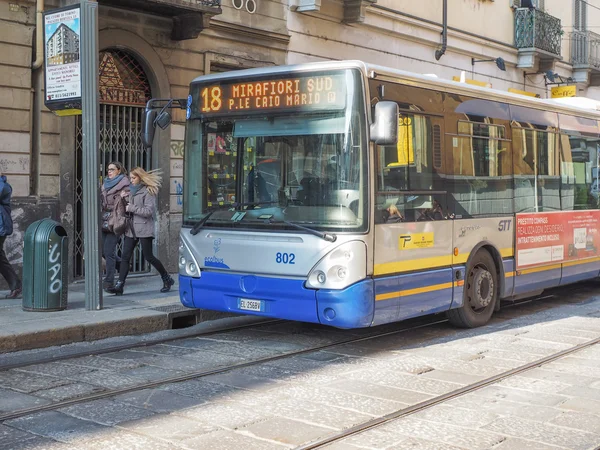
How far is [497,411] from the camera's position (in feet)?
20.5

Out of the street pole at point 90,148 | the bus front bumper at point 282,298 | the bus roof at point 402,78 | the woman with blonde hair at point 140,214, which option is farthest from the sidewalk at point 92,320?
the bus roof at point 402,78

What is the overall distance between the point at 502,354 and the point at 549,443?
295 centimetres

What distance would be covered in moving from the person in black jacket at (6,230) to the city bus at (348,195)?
2.67m

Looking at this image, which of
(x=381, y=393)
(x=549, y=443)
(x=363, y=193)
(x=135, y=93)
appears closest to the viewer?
(x=549, y=443)

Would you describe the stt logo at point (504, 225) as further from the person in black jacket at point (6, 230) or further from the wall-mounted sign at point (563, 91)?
the wall-mounted sign at point (563, 91)

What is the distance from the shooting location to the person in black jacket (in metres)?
10.7

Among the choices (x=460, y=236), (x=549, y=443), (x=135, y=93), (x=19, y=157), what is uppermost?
(x=135, y=93)

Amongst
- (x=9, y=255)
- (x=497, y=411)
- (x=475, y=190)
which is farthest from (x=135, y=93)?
(x=497, y=411)

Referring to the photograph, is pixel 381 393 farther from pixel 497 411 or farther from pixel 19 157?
pixel 19 157

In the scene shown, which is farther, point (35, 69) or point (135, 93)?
point (135, 93)

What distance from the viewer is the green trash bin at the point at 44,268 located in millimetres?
9891

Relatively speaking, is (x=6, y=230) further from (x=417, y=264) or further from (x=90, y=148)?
(x=417, y=264)

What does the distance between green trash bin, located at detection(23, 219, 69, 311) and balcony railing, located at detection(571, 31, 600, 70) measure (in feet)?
70.7

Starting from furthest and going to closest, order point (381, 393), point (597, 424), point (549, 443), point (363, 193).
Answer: point (363, 193), point (381, 393), point (597, 424), point (549, 443)
